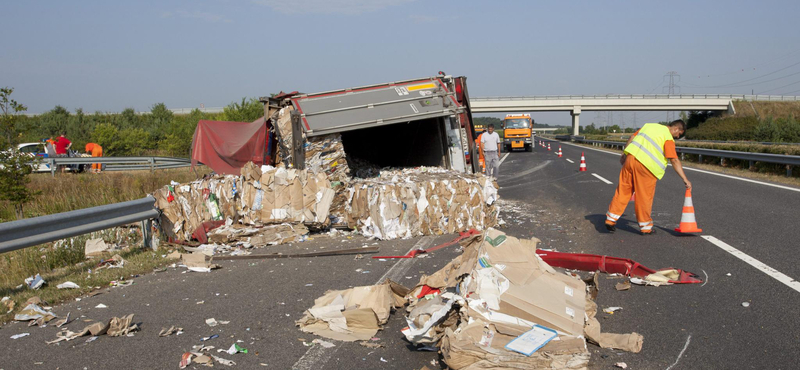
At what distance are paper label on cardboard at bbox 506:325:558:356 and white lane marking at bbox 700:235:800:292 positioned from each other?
9.57ft

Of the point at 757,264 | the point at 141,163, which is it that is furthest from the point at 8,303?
the point at 141,163

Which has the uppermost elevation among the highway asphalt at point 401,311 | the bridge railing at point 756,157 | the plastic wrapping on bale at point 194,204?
the plastic wrapping on bale at point 194,204

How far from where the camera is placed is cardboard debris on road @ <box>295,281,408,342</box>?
4285 mm

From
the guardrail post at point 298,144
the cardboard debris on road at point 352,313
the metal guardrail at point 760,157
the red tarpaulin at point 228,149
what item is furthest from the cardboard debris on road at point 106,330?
the metal guardrail at point 760,157

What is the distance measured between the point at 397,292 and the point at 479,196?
4.25 meters

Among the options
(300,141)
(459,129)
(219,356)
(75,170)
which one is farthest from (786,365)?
(75,170)

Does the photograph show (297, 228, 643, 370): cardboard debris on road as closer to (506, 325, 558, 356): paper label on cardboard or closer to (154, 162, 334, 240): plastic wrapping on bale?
(506, 325, 558, 356): paper label on cardboard

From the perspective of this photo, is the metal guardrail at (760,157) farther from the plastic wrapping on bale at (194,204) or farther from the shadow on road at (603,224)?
the plastic wrapping on bale at (194,204)

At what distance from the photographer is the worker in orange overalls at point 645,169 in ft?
26.3

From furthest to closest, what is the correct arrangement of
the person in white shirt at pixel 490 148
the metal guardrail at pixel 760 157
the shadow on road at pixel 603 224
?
the person in white shirt at pixel 490 148 < the metal guardrail at pixel 760 157 < the shadow on road at pixel 603 224

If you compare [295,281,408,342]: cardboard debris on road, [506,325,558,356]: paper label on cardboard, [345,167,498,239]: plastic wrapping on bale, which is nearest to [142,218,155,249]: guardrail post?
[345,167,498,239]: plastic wrapping on bale

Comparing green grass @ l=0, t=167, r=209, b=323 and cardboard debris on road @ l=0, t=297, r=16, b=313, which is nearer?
cardboard debris on road @ l=0, t=297, r=16, b=313

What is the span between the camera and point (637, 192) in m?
8.10

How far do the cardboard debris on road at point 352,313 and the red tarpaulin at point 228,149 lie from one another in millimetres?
6534
